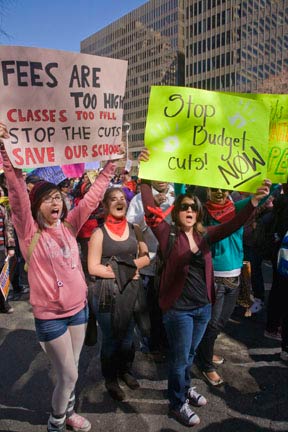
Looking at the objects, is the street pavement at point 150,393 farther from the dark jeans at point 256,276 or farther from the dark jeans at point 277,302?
the dark jeans at point 256,276

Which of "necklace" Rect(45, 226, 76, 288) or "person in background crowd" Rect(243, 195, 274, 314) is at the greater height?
"necklace" Rect(45, 226, 76, 288)

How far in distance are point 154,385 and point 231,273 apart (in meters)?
1.24

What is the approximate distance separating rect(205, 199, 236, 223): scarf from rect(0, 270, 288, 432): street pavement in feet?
4.95

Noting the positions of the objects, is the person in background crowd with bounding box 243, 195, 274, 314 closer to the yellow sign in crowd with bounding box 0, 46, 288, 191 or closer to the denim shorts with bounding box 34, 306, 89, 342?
the yellow sign in crowd with bounding box 0, 46, 288, 191

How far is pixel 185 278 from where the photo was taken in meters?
2.67

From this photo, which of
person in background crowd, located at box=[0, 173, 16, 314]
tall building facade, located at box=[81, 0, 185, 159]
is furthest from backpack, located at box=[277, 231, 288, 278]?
tall building facade, located at box=[81, 0, 185, 159]

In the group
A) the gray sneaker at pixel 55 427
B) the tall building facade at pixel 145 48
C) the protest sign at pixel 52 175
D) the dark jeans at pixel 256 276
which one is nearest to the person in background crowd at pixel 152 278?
the gray sneaker at pixel 55 427

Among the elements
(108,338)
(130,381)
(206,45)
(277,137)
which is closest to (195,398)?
(130,381)

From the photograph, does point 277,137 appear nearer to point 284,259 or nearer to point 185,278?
point 284,259

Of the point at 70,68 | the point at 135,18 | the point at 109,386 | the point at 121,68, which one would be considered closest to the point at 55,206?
the point at 70,68

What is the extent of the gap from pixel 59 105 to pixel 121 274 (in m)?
1.36

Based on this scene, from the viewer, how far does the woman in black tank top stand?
2797 mm

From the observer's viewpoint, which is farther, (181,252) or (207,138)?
(207,138)

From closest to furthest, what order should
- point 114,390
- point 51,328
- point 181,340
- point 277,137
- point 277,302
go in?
point 51,328
point 181,340
point 114,390
point 277,137
point 277,302
